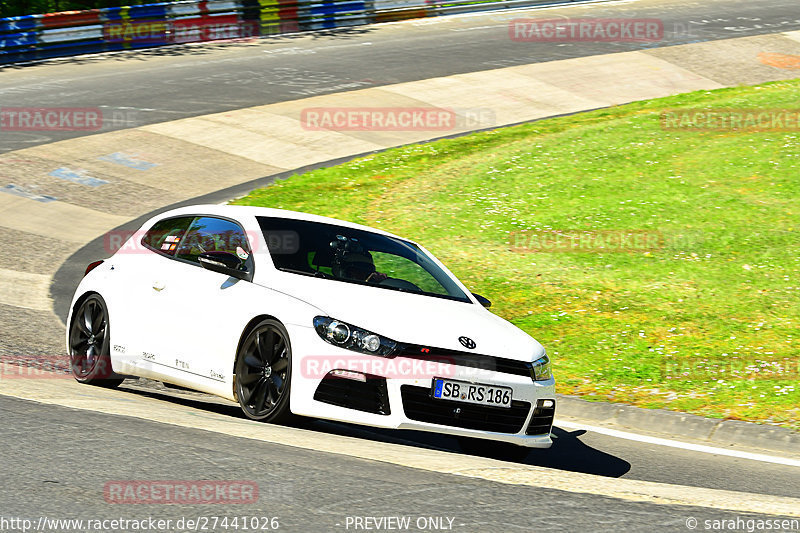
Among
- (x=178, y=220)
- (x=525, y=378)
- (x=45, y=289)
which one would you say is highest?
(x=178, y=220)

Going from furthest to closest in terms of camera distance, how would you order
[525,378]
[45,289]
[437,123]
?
1. [437,123]
2. [45,289]
3. [525,378]

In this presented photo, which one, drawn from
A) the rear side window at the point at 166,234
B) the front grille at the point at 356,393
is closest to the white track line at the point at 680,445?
the front grille at the point at 356,393

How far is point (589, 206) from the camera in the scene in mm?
15195

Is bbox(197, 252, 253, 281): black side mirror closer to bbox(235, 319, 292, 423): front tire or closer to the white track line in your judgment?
bbox(235, 319, 292, 423): front tire

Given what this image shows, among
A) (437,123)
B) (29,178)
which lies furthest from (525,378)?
(437,123)

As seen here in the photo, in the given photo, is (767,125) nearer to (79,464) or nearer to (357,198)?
(357,198)

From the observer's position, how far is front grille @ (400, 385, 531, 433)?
6.52 meters

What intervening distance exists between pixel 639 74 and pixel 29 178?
47.7 ft

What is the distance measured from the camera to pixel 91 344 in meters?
8.43

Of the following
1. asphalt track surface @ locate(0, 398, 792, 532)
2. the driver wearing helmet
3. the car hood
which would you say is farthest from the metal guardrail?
asphalt track surface @ locate(0, 398, 792, 532)

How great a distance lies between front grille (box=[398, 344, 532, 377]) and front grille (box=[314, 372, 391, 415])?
0.85 feet

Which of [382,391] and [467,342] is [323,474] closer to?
[382,391]

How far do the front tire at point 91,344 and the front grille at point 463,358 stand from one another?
2842 millimetres

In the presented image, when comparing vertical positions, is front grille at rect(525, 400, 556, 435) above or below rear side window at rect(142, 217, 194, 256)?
below
